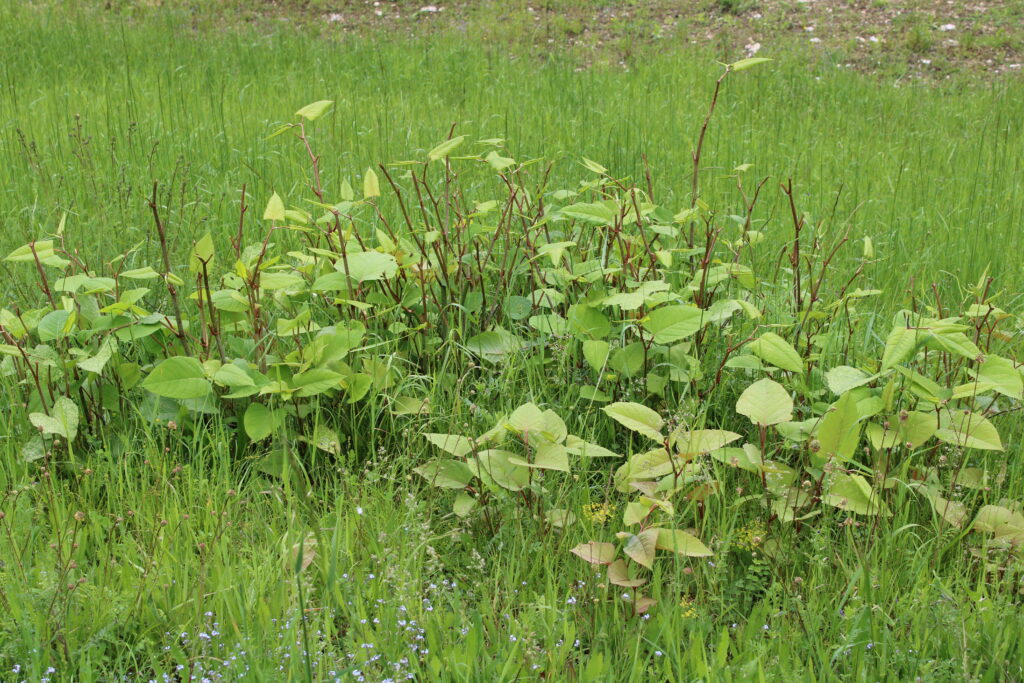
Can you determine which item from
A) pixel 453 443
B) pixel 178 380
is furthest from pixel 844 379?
pixel 178 380

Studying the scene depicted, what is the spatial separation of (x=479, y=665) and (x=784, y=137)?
15.3 ft

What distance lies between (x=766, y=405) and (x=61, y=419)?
174cm

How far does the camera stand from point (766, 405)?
204cm

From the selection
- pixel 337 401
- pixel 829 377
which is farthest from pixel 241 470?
pixel 829 377

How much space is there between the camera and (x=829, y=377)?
2.15m

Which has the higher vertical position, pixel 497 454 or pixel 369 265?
pixel 369 265

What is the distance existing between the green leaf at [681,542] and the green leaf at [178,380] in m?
1.15

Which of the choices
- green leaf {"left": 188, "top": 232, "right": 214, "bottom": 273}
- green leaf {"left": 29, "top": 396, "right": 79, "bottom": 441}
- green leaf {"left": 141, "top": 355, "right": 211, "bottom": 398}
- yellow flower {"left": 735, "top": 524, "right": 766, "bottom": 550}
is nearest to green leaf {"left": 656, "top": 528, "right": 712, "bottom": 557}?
yellow flower {"left": 735, "top": 524, "right": 766, "bottom": 550}

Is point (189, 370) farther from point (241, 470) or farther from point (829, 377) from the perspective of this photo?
point (829, 377)

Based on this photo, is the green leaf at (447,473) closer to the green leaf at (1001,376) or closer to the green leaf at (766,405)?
the green leaf at (766,405)

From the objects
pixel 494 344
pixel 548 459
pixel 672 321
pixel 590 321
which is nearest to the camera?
pixel 548 459

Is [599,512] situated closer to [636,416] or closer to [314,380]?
[636,416]

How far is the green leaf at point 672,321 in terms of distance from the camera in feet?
7.63

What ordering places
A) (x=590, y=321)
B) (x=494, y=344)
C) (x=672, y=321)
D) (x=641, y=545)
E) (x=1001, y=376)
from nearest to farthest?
(x=641, y=545) < (x=1001, y=376) < (x=672, y=321) < (x=590, y=321) < (x=494, y=344)
